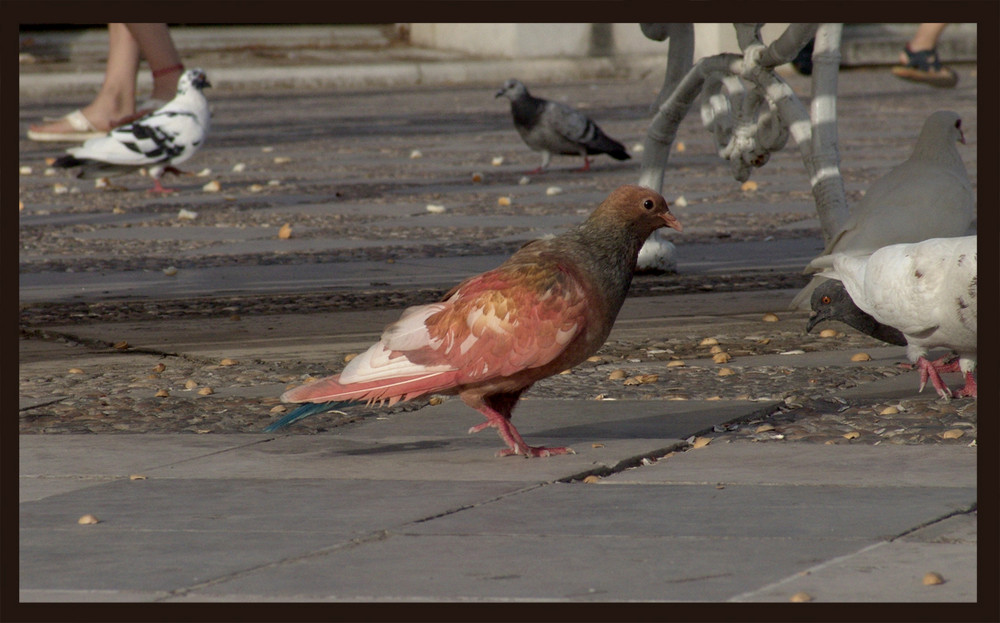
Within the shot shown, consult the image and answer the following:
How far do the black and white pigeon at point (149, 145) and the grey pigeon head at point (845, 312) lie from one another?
798 centimetres

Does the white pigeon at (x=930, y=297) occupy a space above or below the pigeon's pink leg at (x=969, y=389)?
above

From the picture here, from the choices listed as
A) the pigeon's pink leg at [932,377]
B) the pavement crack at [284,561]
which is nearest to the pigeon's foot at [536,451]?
the pavement crack at [284,561]

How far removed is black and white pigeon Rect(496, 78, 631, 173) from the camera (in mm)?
13859

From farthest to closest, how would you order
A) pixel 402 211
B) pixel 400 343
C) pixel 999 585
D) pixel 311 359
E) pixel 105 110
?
pixel 105 110, pixel 402 211, pixel 311 359, pixel 400 343, pixel 999 585

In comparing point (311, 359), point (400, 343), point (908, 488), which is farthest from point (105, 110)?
point (908, 488)

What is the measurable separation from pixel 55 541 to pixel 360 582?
2.87ft

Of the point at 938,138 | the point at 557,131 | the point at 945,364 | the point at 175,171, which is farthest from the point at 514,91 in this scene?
the point at 945,364

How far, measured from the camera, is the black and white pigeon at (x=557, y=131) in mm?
13859

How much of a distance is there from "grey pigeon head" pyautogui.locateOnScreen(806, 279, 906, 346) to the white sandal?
1155cm

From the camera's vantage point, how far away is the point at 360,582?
320cm

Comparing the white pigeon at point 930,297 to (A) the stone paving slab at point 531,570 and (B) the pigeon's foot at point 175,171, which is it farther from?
(B) the pigeon's foot at point 175,171

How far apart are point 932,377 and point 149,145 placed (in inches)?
347

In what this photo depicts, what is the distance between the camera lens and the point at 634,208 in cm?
471

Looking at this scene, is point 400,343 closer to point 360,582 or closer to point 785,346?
point 360,582
